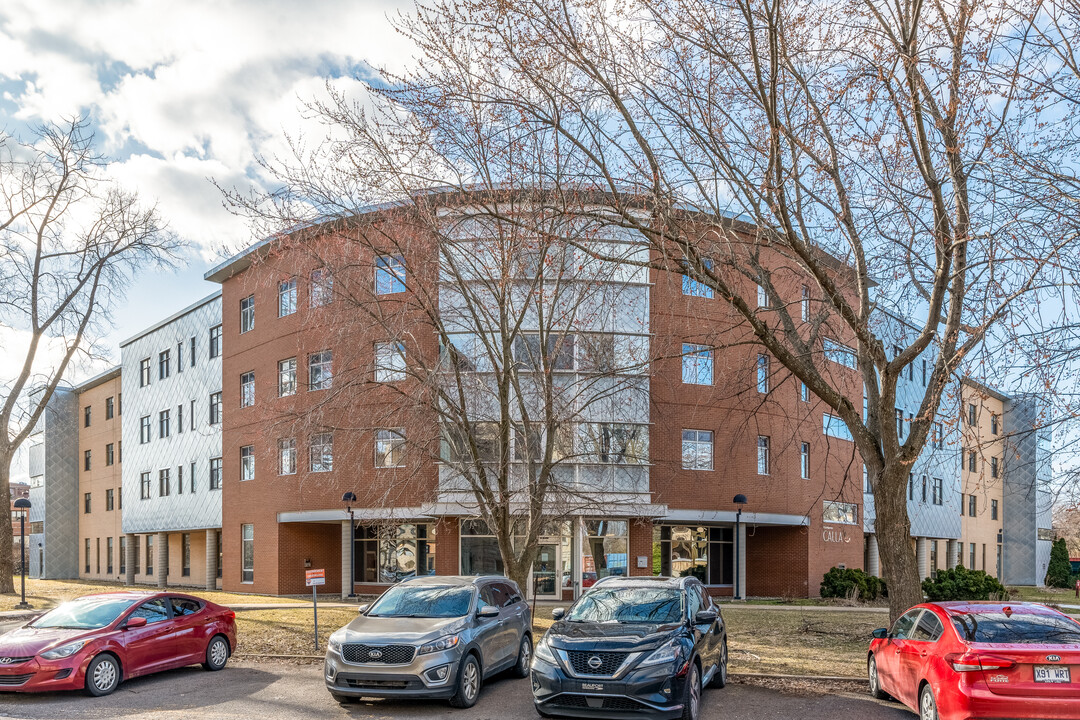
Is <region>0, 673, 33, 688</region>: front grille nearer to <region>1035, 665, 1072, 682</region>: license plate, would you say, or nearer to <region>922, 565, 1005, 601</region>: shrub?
<region>1035, 665, 1072, 682</region>: license plate

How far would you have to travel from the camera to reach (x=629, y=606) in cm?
1218

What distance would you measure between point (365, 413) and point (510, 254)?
32.8ft

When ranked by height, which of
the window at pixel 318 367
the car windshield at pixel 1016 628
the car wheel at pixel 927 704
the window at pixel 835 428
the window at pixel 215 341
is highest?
the window at pixel 215 341

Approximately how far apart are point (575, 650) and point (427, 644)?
201 centimetres

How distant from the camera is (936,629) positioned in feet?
33.5

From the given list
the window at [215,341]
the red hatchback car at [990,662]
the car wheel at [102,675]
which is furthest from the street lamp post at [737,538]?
the window at [215,341]

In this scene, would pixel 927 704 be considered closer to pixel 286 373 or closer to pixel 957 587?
pixel 957 587

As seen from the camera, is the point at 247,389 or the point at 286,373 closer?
the point at 286,373

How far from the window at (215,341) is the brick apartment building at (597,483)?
189 cm

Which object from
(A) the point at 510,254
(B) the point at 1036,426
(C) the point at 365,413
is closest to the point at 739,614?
(C) the point at 365,413

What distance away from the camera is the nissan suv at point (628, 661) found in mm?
10516

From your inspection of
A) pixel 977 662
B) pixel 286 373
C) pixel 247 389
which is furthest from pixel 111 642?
pixel 247 389

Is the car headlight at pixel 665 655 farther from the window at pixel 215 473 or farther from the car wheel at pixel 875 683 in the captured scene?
the window at pixel 215 473

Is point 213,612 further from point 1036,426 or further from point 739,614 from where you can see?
point 739,614
